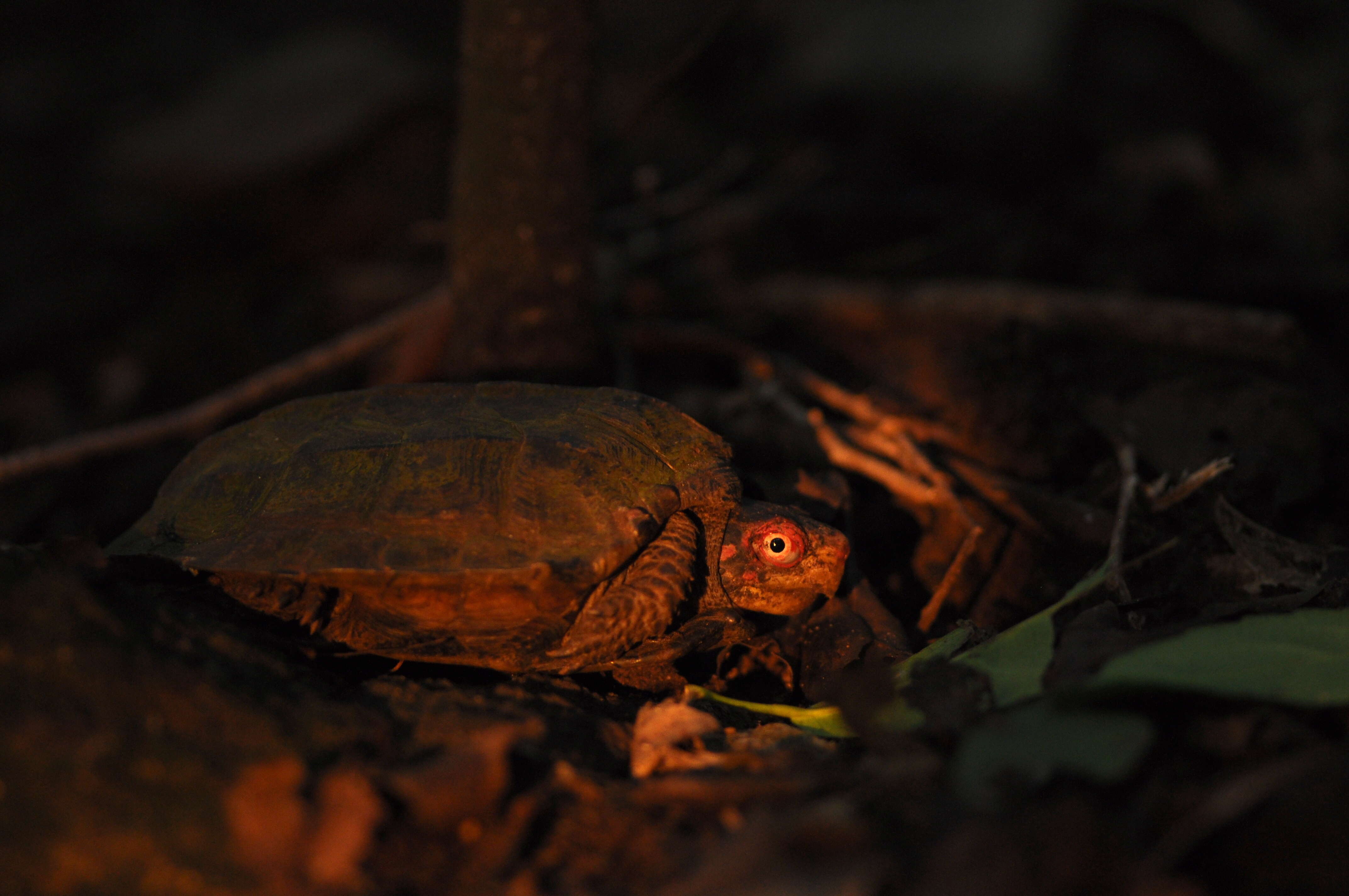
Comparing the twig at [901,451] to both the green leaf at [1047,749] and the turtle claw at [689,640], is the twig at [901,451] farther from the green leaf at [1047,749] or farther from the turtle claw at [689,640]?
the green leaf at [1047,749]

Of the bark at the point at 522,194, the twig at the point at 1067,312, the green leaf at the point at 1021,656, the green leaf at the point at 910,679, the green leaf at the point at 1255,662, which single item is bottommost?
the green leaf at the point at 910,679

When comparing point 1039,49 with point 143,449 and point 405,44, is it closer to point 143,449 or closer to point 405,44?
point 405,44

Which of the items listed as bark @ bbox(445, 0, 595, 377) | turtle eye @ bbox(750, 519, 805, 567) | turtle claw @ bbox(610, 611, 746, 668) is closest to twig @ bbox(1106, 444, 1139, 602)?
turtle eye @ bbox(750, 519, 805, 567)

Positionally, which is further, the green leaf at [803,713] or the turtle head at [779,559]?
the turtle head at [779,559]

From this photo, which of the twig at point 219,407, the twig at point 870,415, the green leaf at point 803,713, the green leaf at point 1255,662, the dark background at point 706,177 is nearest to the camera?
the green leaf at point 1255,662

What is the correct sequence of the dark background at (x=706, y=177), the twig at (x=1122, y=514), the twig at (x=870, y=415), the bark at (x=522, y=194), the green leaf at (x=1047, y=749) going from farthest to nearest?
the dark background at (x=706, y=177) < the twig at (x=870, y=415) < the bark at (x=522, y=194) < the twig at (x=1122, y=514) < the green leaf at (x=1047, y=749)

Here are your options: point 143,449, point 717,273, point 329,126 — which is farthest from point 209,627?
point 329,126

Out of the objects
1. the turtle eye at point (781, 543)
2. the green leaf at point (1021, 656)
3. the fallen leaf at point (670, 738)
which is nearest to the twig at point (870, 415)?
the turtle eye at point (781, 543)

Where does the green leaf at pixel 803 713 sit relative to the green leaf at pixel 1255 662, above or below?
below
